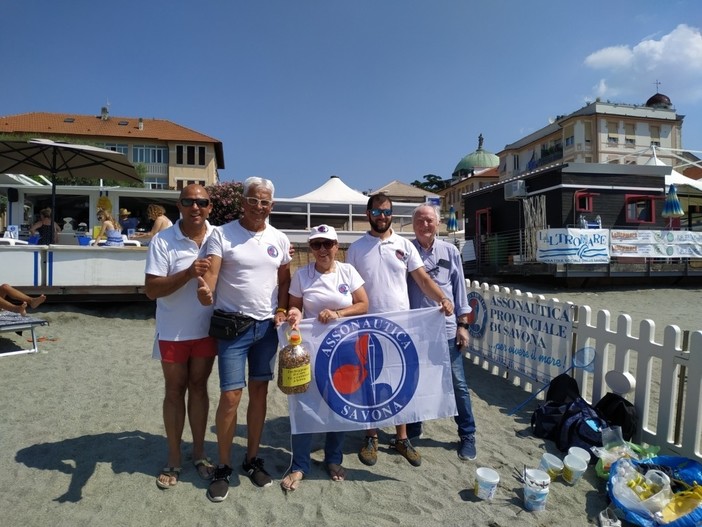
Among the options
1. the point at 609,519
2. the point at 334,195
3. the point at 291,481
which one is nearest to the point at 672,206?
the point at 334,195

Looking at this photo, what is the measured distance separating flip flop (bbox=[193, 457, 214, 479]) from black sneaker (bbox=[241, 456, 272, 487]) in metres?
0.22

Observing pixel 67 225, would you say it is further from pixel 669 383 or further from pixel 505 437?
pixel 669 383

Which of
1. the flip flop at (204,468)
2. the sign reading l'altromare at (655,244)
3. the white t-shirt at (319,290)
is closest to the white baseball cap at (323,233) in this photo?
the white t-shirt at (319,290)

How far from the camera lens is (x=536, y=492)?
8.91ft

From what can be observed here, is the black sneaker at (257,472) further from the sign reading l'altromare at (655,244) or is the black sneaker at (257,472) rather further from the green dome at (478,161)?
the green dome at (478,161)

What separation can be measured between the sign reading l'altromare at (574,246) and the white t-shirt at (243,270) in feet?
42.0

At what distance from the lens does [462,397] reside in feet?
11.1

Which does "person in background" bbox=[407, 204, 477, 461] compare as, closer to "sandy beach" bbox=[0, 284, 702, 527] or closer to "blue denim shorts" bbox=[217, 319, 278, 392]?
"sandy beach" bbox=[0, 284, 702, 527]

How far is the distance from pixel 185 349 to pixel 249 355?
1.34 ft

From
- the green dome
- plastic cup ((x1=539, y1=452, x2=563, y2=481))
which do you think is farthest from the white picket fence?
the green dome

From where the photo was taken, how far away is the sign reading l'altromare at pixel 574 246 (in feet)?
44.4

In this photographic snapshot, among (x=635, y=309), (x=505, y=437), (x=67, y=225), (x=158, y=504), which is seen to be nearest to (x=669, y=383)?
(x=505, y=437)

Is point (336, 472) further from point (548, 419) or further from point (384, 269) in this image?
point (548, 419)

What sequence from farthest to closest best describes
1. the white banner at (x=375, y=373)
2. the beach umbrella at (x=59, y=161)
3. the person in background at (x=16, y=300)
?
the beach umbrella at (x=59, y=161) < the person in background at (x=16, y=300) < the white banner at (x=375, y=373)
